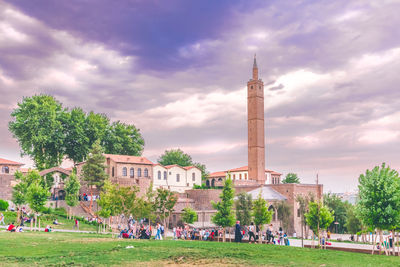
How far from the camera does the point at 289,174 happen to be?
339 ft

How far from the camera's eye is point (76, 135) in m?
65.1

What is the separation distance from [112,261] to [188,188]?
5342 centimetres

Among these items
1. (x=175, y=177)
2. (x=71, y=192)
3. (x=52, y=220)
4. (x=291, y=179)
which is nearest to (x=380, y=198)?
(x=52, y=220)

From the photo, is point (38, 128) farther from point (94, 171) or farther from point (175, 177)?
point (175, 177)

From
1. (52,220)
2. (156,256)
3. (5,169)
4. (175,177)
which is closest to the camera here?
(156,256)

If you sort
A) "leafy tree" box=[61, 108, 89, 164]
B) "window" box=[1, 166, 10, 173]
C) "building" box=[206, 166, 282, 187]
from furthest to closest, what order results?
1. "building" box=[206, 166, 282, 187]
2. "leafy tree" box=[61, 108, 89, 164]
3. "window" box=[1, 166, 10, 173]

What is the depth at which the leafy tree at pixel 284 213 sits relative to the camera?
56656 mm

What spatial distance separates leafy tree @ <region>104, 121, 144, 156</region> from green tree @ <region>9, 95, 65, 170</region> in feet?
30.9

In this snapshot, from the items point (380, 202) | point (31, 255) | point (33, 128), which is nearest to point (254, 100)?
point (33, 128)

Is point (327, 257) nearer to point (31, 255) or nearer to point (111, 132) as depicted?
point (31, 255)

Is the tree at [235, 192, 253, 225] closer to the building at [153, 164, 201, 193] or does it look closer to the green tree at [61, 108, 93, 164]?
the building at [153, 164, 201, 193]

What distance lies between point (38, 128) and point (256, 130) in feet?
117

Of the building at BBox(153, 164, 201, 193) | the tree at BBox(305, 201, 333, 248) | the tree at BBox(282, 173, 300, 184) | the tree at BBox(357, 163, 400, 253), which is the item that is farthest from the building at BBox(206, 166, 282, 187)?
the tree at BBox(357, 163, 400, 253)

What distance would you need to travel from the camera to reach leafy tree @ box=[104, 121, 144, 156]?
Result: 7175cm
